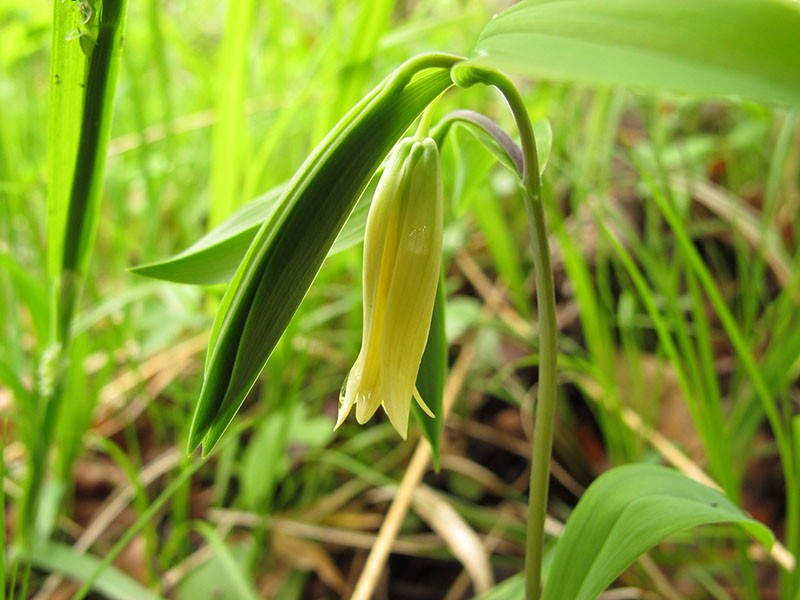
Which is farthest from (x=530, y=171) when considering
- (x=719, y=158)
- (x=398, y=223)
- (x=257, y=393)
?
(x=719, y=158)

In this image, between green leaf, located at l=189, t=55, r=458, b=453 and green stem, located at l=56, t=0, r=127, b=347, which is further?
green stem, located at l=56, t=0, r=127, b=347

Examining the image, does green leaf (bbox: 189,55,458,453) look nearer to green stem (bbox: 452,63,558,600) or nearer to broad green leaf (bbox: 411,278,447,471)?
green stem (bbox: 452,63,558,600)

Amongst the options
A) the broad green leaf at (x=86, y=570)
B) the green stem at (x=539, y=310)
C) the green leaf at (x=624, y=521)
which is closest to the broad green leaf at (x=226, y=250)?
the green stem at (x=539, y=310)

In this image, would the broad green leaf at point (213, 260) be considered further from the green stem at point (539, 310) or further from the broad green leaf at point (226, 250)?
the green stem at point (539, 310)

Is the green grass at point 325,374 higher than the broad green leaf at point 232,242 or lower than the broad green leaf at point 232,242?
lower

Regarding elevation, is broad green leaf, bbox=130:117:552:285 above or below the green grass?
above

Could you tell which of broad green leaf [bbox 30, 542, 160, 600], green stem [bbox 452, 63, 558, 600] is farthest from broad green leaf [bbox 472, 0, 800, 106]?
broad green leaf [bbox 30, 542, 160, 600]

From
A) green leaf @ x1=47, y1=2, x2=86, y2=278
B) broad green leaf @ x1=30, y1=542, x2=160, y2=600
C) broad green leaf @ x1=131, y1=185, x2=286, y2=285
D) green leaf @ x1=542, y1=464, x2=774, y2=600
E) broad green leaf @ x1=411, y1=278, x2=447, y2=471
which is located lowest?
broad green leaf @ x1=30, y1=542, x2=160, y2=600

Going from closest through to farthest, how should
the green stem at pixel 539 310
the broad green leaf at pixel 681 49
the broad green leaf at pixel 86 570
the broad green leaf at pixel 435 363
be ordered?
1. the broad green leaf at pixel 681 49
2. the green stem at pixel 539 310
3. the broad green leaf at pixel 435 363
4. the broad green leaf at pixel 86 570
